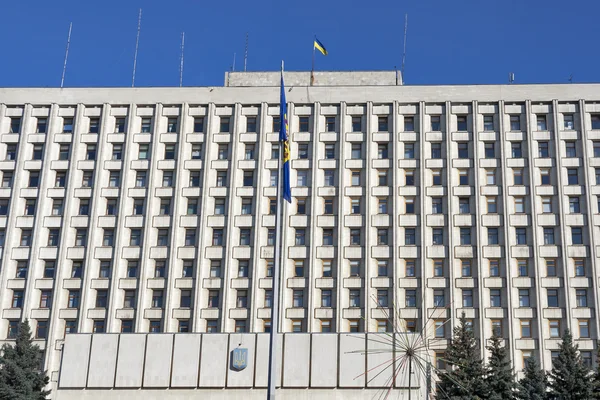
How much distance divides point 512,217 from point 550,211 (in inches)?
121

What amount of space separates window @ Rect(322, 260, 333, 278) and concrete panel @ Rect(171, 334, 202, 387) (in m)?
18.1

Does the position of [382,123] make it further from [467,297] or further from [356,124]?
[467,297]

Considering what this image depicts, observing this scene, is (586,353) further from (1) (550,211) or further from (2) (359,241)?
(2) (359,241)

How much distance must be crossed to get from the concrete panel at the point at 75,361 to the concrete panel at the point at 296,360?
1161 centimetres

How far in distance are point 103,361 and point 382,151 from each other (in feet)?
99.2

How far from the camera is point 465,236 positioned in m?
71.6

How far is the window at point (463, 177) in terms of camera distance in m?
73.3

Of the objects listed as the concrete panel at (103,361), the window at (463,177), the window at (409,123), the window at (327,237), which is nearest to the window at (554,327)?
the window at (463,177)

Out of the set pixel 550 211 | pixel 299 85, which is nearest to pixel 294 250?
pixel 299 85

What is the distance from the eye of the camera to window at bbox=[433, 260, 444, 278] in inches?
2785

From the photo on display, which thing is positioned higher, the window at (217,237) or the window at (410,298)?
the window at (217,237)

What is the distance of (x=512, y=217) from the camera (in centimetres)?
7162

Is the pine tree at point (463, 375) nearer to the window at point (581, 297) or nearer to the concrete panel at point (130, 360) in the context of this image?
the window at point (581, 297)

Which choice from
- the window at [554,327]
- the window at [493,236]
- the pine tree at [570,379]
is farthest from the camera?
the window at [493,236]
